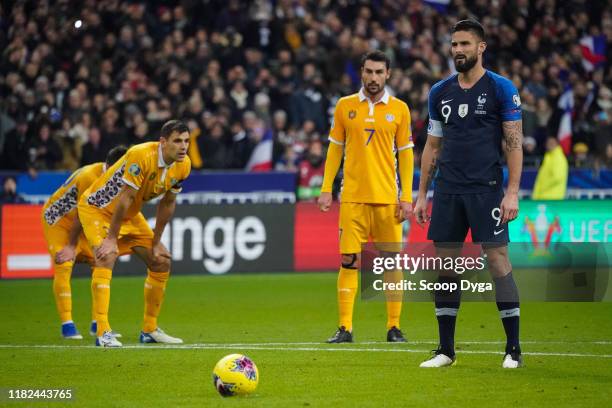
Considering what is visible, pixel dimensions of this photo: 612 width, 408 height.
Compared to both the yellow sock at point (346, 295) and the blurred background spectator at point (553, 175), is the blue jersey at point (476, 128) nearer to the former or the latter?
the yellow sock at point (346, 295)

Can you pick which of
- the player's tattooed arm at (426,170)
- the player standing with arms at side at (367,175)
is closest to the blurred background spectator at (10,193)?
the player standing with arms at side at (367,175)

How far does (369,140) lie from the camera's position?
11.5 meters

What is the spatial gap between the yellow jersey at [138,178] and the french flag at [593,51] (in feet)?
57.7

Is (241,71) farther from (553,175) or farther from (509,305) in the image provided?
(509,305)

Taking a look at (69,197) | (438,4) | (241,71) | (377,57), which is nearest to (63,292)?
(69,197)

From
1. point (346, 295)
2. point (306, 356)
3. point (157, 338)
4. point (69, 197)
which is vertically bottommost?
point (157, 338)

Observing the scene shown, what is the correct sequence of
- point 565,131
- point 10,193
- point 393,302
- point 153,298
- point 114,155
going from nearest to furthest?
point 393,302 < point 153,298 < point 114,155 < point 10,193 < point 565,131

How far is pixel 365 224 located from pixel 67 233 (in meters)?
3.46

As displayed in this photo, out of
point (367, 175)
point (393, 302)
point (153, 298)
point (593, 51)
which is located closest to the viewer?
point (367, 175)

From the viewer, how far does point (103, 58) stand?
23750mm

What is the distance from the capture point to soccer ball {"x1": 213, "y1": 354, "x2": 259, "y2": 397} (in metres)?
7.98

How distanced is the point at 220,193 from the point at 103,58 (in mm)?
4409

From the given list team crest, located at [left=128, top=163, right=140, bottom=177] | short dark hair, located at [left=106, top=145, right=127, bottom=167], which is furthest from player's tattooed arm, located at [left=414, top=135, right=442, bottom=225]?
short dark hair, located at [left=106, top=145, right=127, bottom=167]

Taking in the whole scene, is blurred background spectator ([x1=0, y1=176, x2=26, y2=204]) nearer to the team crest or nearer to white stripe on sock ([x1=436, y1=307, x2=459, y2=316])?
the team crest
